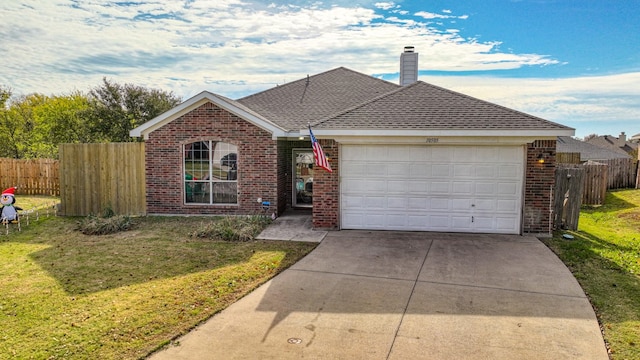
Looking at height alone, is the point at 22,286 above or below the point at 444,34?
below

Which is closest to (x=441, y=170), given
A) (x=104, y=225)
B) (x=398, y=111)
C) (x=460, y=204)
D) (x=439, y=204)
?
(x=439, y=204)

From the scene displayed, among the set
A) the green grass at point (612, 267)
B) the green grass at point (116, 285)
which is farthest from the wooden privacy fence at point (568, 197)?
the green grass at point (116, 285)

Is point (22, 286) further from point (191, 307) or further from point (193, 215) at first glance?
point (193, 215)

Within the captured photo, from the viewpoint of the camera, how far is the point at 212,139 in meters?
12.8

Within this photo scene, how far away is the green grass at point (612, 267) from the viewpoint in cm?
530

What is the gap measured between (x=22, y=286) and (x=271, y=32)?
11.5 metres

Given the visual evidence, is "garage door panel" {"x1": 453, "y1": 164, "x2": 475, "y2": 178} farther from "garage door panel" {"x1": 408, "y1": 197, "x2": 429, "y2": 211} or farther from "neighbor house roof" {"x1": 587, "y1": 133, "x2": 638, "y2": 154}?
"neighbor house roof" {"x1": 587, "y1": 133, "x2": 638, "y2": 154}

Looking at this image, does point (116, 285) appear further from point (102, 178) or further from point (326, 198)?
point (102, 178)

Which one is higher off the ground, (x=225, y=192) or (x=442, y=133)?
(x=442, y=133)

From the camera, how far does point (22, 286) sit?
693 centimetres

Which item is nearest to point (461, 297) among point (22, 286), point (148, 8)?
point (22, 286)

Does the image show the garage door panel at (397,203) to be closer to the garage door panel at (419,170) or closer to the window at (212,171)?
the garage door panel at (419,170)

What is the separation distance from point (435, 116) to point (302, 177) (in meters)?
5.66

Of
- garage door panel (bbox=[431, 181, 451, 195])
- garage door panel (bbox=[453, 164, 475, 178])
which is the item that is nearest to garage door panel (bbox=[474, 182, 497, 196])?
garage door panel (bbox=[453, 164, 475, 178])
